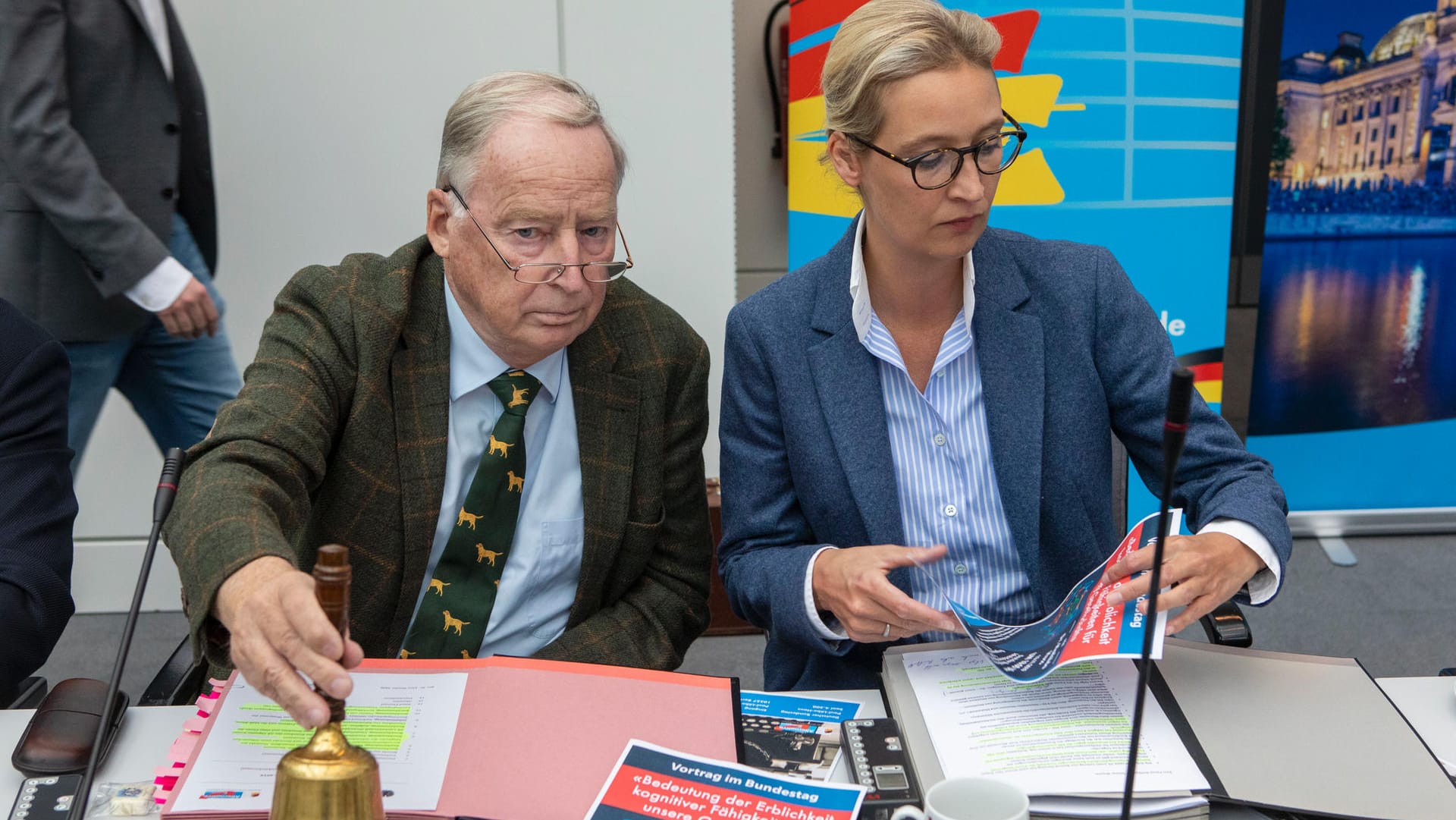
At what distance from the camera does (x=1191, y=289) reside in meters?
2.63

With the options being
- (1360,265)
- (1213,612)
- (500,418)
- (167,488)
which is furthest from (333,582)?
(1360,265)

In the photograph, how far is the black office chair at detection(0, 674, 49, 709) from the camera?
4.47 ft

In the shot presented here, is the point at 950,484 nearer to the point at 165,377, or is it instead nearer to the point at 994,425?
the point at 994,425

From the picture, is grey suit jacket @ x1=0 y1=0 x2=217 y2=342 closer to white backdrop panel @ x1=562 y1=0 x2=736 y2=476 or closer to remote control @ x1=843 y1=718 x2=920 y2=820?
white backdrop panel @ x1=562 y1=0 x2=736 y2=476

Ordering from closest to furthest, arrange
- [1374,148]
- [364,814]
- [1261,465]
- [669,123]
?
[364,814], [1261,465], [669,123], [1374,148]

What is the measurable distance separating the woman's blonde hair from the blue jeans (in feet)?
5.74

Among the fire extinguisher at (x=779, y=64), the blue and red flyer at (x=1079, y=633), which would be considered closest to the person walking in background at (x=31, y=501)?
the blue and red flyer at (x=1079, y=633)

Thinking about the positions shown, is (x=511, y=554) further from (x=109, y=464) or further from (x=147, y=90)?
(x=109, y=464)

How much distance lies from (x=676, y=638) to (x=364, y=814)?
780 mm

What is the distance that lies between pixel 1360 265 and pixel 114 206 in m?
3.46

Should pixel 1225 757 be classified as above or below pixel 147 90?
below

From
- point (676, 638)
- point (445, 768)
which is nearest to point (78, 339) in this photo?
point (676, 638)

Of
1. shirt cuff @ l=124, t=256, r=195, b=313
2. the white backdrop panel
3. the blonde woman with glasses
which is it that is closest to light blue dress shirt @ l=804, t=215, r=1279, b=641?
the blonde woman with glasses

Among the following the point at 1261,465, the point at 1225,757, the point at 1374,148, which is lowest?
the point at 1225,757
